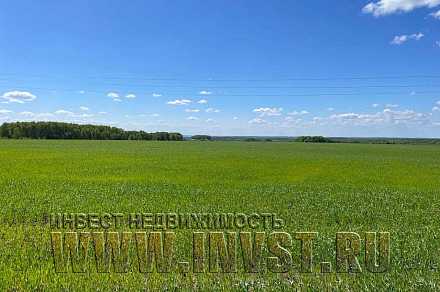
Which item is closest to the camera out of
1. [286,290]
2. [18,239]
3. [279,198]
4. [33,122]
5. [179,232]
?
[286,290]

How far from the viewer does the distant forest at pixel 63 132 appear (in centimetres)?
14175

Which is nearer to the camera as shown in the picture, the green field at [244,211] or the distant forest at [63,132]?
the green field at [244,211]

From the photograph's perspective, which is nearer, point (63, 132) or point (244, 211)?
point (244, 211)

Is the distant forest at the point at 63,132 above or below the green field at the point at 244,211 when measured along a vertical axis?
above

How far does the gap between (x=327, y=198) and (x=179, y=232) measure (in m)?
9.34

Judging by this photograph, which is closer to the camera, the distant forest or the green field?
the green field

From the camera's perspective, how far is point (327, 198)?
17047 millimetres

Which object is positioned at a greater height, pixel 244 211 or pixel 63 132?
pixel 63 132

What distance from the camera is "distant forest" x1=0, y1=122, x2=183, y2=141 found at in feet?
465

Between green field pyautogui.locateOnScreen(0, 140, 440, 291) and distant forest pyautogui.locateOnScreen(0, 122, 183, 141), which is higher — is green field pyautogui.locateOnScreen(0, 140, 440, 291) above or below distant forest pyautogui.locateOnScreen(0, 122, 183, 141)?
below

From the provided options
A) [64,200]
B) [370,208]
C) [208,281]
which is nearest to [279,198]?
[370,208]

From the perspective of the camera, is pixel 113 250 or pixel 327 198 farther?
pixel 327 198

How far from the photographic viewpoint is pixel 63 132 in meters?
145

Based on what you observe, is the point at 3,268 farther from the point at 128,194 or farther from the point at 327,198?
the point at 327,198
